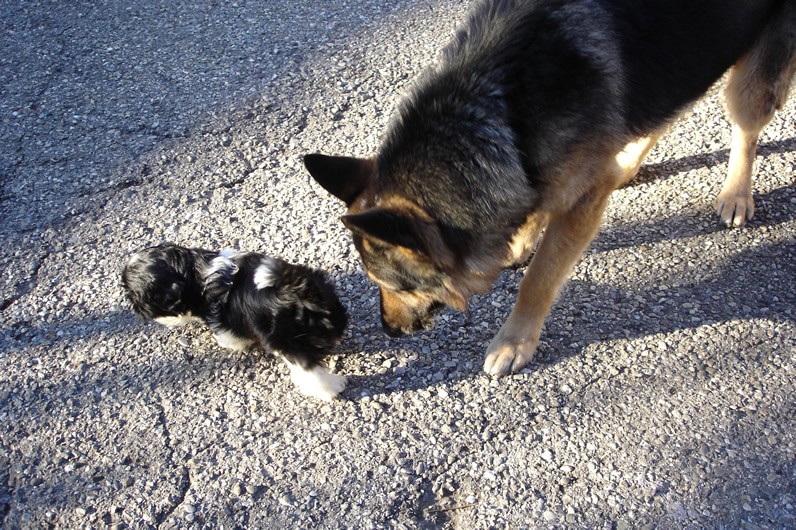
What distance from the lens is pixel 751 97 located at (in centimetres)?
370

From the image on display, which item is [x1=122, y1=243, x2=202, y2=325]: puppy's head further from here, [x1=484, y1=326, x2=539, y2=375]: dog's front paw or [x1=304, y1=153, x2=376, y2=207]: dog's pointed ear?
[x1=484, y1=326, x2=539, y2=375]: dog's front paw

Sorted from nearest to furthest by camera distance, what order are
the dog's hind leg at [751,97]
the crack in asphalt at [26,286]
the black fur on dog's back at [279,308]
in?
the black fur on dog's back at [279,308], the dog's hind leg at [751,97], the crack in asphalt at [26,286]

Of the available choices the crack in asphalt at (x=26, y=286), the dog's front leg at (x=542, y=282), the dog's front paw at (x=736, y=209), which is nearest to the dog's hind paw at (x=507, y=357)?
the dog's front leg at (x=542, y=282)

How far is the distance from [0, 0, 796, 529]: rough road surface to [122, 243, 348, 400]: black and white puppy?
25cm

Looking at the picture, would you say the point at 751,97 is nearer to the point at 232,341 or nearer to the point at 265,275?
the point at 265,275

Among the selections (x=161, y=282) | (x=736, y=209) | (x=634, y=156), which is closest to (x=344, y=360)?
(x=161, y=282)

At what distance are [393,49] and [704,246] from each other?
9.55 ft

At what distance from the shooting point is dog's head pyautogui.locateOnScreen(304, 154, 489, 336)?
260 cm

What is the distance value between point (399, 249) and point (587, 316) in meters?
1.33

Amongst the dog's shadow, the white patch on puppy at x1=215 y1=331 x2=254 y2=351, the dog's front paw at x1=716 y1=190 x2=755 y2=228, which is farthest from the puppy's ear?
the dog's front paw at x1=716 y1=190 x2=755 y2=228

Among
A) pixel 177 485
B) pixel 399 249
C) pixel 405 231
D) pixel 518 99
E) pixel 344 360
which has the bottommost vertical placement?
pixel 177 485

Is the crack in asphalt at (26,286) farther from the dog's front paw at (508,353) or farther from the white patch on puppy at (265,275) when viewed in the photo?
the dog's front paw at (508,353)

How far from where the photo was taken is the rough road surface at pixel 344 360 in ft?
9.18

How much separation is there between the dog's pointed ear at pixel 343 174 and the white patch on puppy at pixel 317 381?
0.81m
